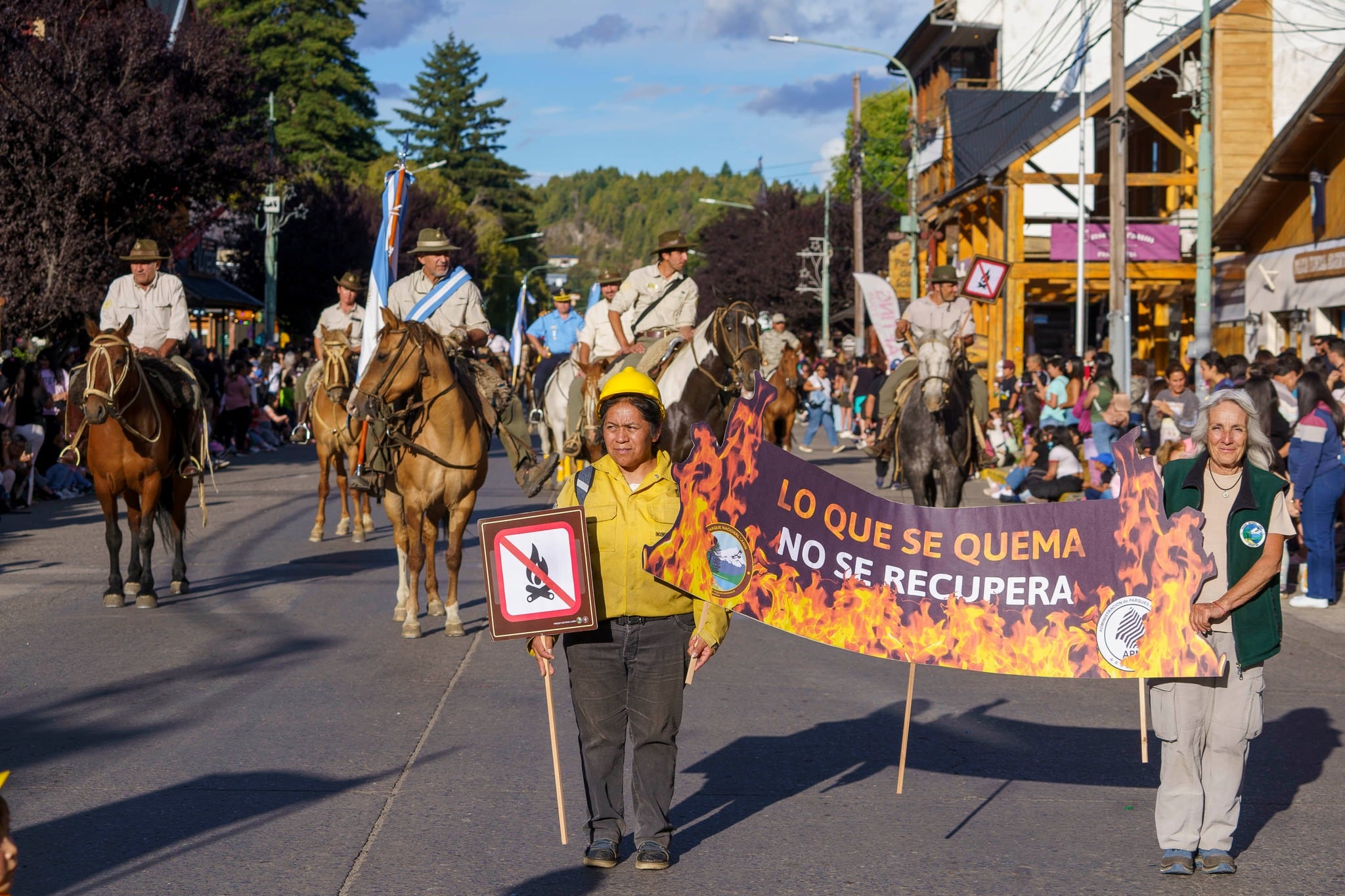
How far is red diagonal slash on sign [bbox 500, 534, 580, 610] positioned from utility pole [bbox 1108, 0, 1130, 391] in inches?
709

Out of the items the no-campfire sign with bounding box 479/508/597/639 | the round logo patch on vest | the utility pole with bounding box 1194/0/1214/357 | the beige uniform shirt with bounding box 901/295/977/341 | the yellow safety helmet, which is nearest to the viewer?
the no-campfire sign with bounding box 479/508/597/639

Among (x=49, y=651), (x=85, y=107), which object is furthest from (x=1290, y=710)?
(x=85, y=107)

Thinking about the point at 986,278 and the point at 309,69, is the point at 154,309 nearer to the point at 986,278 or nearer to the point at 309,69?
the point at 986,278

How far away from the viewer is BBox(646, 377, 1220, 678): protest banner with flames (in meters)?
6.33

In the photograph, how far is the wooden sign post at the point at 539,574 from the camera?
19.5ft

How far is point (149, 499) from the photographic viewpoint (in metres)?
12.7

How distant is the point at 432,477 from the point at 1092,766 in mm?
5317

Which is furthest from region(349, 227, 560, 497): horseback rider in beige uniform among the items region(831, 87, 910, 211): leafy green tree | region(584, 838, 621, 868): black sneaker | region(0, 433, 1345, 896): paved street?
region(831, 87, 910, 211): leafy green tree

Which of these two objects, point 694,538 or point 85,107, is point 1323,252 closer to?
point 85,107

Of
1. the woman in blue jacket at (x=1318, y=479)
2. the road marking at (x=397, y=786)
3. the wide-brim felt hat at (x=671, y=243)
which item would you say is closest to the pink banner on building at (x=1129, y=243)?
the wide-brim felt hat at (x=671, y=243)

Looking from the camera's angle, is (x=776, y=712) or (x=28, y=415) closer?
(x=776, y=712)

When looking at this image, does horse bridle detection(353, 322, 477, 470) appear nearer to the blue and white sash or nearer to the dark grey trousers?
the blue and white sash

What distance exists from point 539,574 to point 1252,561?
2.76 meters

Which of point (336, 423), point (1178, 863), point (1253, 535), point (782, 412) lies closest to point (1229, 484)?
point (1253, 535)
